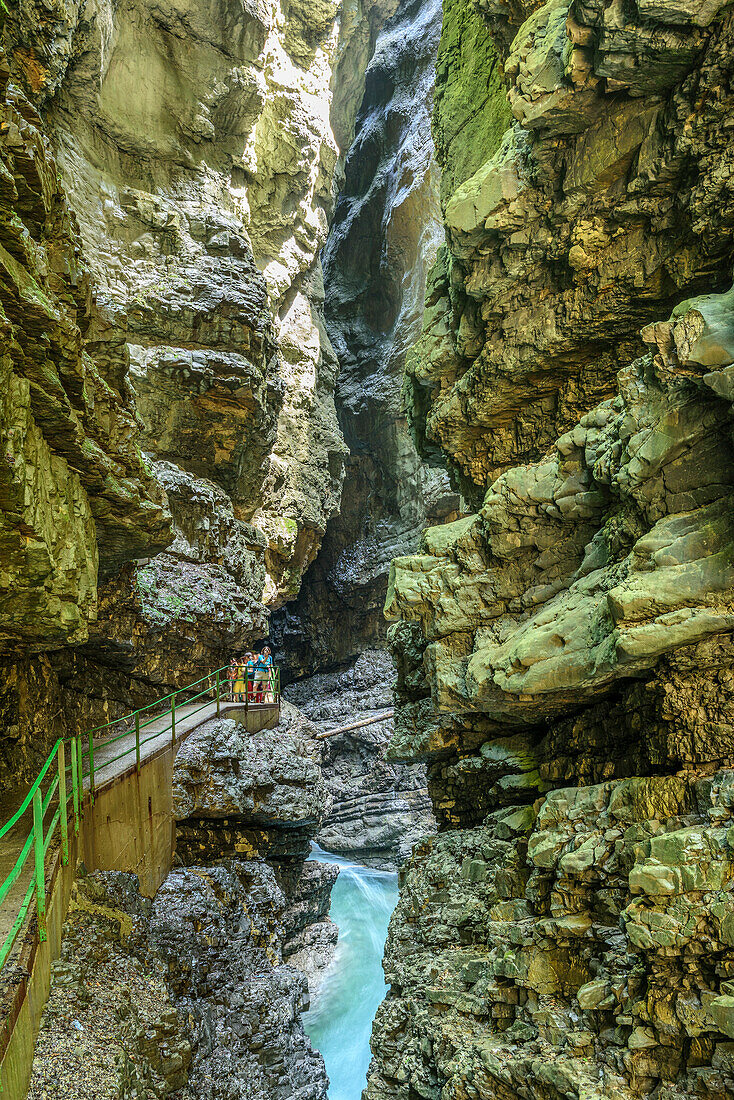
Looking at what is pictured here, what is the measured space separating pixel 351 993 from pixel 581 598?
14746 mm

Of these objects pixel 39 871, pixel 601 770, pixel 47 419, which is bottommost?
pixel 39 871

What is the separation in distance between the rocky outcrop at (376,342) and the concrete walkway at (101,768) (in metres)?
14.1

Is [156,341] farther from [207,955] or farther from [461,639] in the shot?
[207,955]

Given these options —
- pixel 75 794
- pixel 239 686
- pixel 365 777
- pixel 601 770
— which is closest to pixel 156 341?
pixel 239 686

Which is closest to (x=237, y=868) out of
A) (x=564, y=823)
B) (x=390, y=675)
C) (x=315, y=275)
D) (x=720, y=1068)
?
(x=564, y=823)

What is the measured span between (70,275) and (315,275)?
21.5m

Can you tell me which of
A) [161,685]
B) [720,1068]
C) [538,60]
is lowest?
[720,1068]

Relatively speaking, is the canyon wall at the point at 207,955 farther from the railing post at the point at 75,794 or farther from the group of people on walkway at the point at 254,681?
the group of people on walkway at the point at 254,681

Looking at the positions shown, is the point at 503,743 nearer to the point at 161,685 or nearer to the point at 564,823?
the point at 564,823

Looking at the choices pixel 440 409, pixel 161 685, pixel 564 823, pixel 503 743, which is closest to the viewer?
pixel 564 823

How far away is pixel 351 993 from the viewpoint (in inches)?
650

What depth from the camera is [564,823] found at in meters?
6.47

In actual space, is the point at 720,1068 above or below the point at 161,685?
below

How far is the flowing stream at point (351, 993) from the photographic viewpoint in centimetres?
1484
